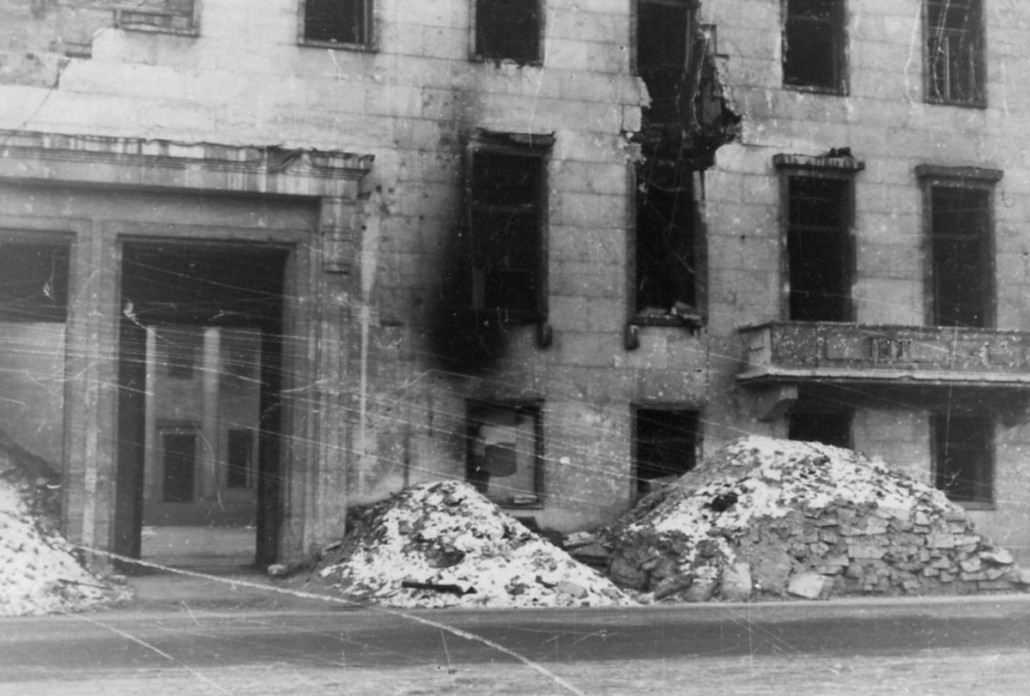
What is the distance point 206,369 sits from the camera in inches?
1499

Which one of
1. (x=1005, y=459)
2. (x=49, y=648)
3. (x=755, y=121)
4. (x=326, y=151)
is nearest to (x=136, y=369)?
(x=326, y=151)

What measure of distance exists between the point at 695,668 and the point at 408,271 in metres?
10.2

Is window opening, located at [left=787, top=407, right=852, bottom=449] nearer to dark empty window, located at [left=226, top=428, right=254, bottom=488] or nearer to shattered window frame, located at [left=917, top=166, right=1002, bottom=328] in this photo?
shattered window frame, located at [left=917, top=166, right=1002, bottom=328]

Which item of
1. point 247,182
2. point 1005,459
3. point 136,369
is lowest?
point 1005,459

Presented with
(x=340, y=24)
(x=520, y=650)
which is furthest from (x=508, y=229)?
(x=520, y=650)

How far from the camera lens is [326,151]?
1831cm

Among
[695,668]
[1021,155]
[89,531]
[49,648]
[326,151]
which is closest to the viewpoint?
[695,668]

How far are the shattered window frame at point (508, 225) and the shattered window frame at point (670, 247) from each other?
179cm

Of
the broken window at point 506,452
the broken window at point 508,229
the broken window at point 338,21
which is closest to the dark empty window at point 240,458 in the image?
the broken window at point 506,452

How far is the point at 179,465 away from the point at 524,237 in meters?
22.2

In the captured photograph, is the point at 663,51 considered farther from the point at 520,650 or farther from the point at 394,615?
the point at 520,650

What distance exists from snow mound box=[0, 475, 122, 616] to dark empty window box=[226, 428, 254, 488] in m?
20.5

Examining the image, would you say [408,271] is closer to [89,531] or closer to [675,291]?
[675,291]

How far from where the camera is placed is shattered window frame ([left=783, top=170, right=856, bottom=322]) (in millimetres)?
21281
